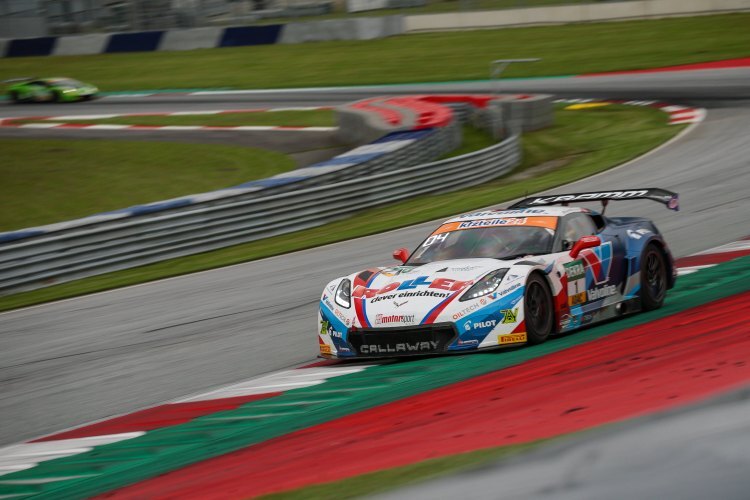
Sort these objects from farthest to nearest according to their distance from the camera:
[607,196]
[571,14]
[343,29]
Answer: [343,29]
[571,14]
[607,196]

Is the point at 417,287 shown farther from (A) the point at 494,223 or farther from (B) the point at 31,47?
(B) the point at 31,47

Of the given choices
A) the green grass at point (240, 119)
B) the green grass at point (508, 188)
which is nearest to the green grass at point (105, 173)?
the green grass at point (240, 119)

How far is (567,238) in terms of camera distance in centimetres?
984

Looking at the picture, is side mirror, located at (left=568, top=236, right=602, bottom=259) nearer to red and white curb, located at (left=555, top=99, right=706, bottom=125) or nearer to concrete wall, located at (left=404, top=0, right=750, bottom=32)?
red and white curb, located at (left=555, top=99, right=706, bottom=125)

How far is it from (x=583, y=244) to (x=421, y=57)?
35.3m

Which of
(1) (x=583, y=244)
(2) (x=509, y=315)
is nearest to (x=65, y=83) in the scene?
(1) (x=583, y=244)

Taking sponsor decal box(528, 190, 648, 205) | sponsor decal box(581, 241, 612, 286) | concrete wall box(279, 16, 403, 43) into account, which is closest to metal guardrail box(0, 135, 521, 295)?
sponsor decal box(528, 190, 648, 205)

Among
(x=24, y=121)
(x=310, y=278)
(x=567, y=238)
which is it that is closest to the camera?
(x=567, y=238)

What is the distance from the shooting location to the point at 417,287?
8898 millimetres

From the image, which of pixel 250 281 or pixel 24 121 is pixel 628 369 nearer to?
pixel 250 281

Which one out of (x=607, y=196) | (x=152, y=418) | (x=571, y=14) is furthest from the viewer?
(x=571, y=14)

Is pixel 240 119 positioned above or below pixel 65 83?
below

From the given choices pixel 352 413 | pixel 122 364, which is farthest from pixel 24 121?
pixel 352 413

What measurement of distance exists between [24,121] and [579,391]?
3167 cm
